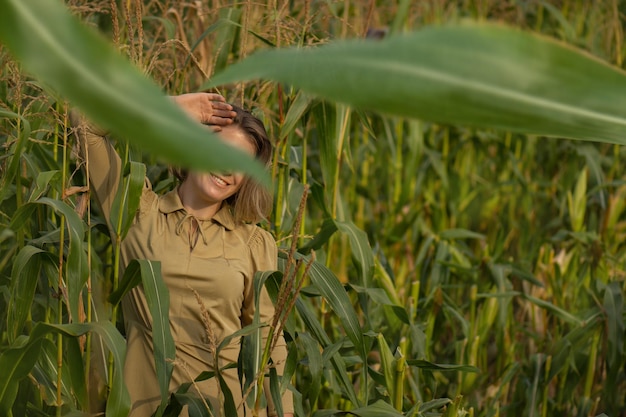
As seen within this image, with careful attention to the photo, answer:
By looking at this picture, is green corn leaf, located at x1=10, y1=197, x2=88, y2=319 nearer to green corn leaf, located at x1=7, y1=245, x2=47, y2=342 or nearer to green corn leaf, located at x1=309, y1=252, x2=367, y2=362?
green corn leaf, located at x1=7, y1=245, x2=47, y2=342

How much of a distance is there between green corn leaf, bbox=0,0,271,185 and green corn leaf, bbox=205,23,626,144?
0.20 ft

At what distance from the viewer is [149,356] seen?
1.91m

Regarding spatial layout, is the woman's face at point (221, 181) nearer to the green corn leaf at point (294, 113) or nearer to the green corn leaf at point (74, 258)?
the green corn leaf at point (294, 113)

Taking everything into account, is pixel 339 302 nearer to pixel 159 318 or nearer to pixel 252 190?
pixel 252 190

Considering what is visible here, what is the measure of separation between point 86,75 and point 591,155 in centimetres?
398

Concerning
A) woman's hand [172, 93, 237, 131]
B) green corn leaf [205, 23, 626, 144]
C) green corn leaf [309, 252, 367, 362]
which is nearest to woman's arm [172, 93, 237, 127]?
woman's hand [172, 93, 237, 131]

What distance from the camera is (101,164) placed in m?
1.85

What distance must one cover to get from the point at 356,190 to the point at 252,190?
1.96 m

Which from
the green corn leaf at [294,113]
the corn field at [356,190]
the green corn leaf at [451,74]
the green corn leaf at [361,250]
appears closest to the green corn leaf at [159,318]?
the corn field at [356,190]

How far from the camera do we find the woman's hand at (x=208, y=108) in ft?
5.80

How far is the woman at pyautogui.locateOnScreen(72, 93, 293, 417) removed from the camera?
186 cm

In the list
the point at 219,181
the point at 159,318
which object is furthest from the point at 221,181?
the point at 159,318

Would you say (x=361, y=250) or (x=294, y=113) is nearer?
(x=294, y=113)

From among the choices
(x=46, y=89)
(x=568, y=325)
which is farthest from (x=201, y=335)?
(x=568, y=325)
